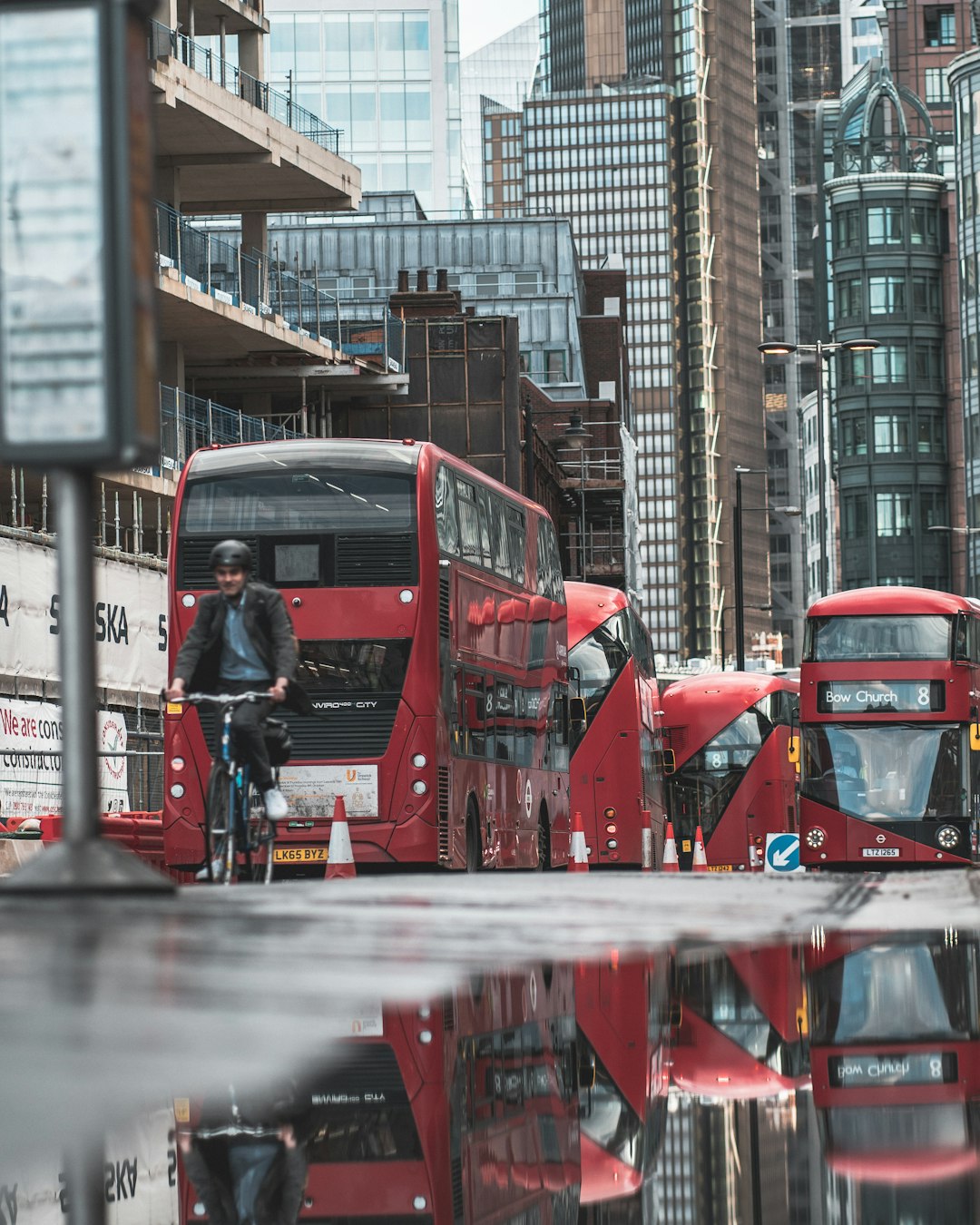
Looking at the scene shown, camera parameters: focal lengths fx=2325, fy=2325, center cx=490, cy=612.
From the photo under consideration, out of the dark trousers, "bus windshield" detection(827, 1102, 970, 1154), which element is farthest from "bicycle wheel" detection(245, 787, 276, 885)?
"bus windshield" detection(827, 1102, 970, 1154)

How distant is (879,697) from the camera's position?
3666 cm

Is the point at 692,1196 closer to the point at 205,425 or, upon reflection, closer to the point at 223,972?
the point at 223,972

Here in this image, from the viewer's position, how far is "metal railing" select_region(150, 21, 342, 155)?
136 ft

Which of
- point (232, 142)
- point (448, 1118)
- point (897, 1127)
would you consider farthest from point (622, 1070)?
point (232, 142)

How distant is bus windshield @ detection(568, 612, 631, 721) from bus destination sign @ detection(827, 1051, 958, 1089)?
95.3ft

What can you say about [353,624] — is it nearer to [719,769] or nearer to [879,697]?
[879,697]

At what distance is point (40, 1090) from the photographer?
13.2ft

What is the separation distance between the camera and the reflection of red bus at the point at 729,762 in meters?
45.0

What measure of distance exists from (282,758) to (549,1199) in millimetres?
9590

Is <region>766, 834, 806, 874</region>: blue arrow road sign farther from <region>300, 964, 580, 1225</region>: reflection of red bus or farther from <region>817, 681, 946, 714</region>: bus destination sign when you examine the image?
<region>300, 964, 580, 1225</region>: reflection of red bus

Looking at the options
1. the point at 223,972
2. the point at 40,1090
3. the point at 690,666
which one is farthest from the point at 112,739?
the point at 690,666

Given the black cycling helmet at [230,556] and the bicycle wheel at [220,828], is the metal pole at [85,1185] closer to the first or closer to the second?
the black cycling helmet at [230,556]

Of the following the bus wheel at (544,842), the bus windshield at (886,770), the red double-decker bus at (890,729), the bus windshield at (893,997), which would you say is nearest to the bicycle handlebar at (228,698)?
the bus windshield at (893,997)

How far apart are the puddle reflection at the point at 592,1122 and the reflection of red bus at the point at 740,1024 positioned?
0.01m
